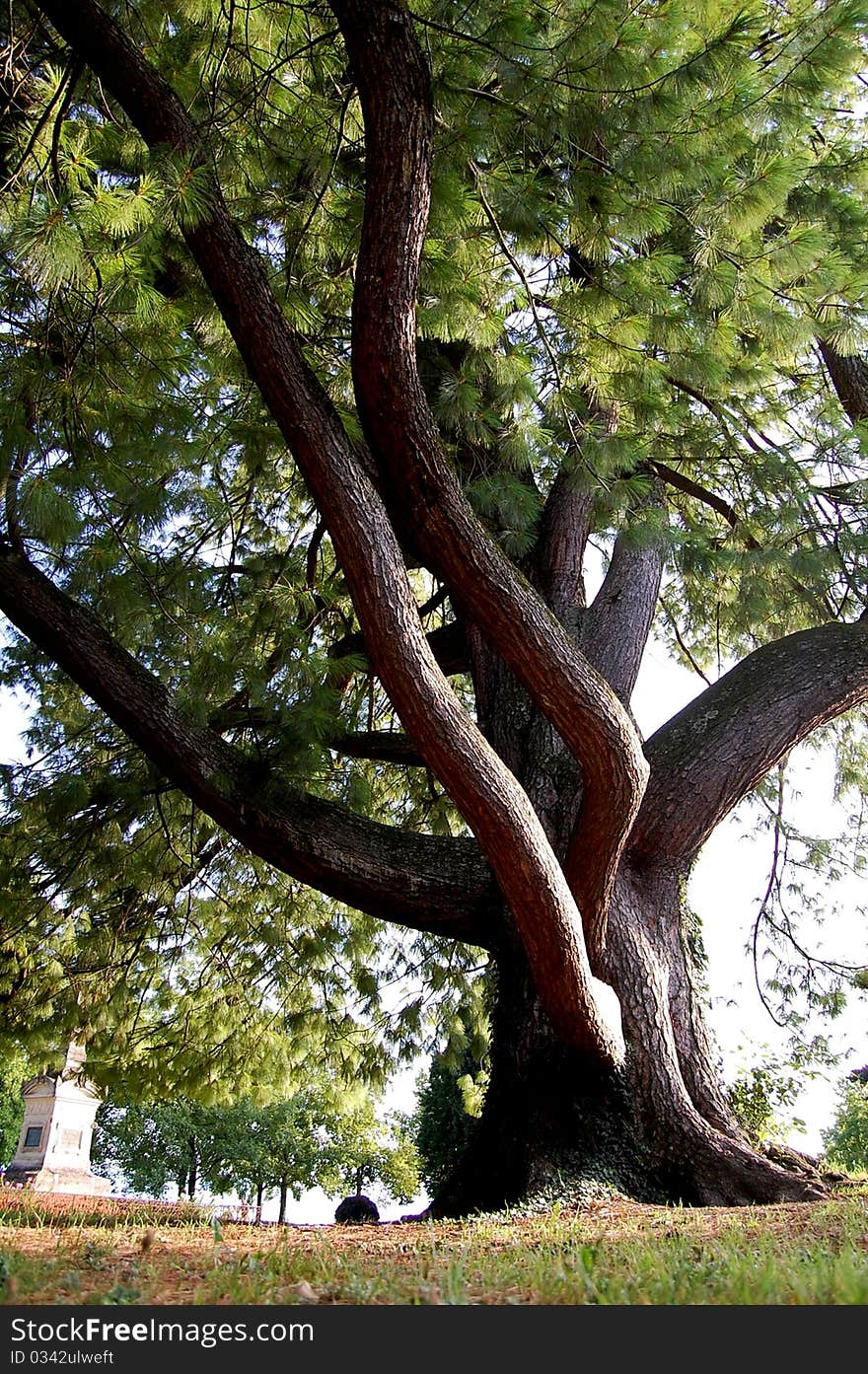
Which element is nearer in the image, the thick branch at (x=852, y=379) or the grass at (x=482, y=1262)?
the grass at (x=482, y=1262)

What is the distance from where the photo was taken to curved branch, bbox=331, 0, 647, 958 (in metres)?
3.03

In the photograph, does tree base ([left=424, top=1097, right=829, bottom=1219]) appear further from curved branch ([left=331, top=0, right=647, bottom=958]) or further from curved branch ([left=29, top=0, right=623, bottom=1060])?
curved branch ([left=29, top=0, right=623, bottom=1060])

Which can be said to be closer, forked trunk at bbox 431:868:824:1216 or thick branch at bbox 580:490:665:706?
forked trunk at bbox 431:868:824:1216

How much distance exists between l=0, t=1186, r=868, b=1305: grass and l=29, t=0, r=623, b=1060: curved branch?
1144 mm

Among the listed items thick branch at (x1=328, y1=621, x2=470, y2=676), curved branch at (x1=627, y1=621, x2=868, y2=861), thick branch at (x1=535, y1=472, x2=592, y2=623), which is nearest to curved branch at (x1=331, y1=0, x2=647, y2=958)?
curved branch at (x1=627, y1=621, x2=868, y2=861)

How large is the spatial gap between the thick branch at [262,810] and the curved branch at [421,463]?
82cm

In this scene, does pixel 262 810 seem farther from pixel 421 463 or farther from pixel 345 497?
pixel 421 463

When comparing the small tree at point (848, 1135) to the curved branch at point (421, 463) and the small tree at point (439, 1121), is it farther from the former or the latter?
the curved branch at point (421, 463)

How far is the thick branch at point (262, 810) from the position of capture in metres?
4.09

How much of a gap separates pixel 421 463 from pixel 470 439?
3.44 ft

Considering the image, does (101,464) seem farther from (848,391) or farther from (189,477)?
(848,391)

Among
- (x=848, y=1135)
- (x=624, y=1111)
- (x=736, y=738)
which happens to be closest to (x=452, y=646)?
(x=736, y=738)

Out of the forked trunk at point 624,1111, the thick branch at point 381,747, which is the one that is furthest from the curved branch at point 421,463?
the thick branch at point 381,747

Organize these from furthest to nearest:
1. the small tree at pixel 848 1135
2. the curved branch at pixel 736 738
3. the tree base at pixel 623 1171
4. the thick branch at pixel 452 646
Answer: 1. the small tree at pixel 848 1135
2. the thick branch at pixel 452 646
3. the curved branch at pixel 736 738
4. the tree base at pixel 623 1171
